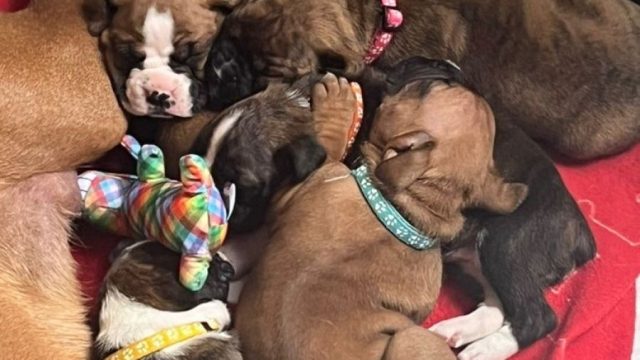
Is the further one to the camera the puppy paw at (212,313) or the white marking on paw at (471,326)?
the white marking on paw at (471,326)

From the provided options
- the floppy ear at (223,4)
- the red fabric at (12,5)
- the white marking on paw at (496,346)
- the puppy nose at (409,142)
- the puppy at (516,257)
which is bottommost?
the white marking on paw at (496,346)

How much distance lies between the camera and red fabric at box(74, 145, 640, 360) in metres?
2.17

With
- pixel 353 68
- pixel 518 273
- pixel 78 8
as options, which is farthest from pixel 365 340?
pixel 78 8

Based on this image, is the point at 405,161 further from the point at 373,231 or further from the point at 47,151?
the point at 47,151

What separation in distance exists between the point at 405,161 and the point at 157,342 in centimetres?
60

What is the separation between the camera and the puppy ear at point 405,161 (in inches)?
81.8

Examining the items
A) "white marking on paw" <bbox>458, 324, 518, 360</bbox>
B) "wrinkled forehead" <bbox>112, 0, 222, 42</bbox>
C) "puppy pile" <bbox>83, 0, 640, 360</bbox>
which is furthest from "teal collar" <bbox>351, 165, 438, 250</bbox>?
"wrinkled forehead" <bbox>112, 0, 222, 42</bbox>

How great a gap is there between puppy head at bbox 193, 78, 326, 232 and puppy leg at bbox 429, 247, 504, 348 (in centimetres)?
38

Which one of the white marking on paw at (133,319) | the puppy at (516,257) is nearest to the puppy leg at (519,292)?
the puppy at (516,257)

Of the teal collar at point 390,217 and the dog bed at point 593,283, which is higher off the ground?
the teal collar at point 390,217

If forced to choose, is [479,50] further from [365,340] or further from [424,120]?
[365,340]

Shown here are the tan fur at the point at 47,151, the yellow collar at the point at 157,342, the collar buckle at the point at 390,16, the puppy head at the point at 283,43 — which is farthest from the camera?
the collar buckle at the point at 390,16

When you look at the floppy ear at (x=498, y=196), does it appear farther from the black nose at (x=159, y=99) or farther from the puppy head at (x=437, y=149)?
the black nose at (x=159, y=99)

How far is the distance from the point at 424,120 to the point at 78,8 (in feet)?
2.54
